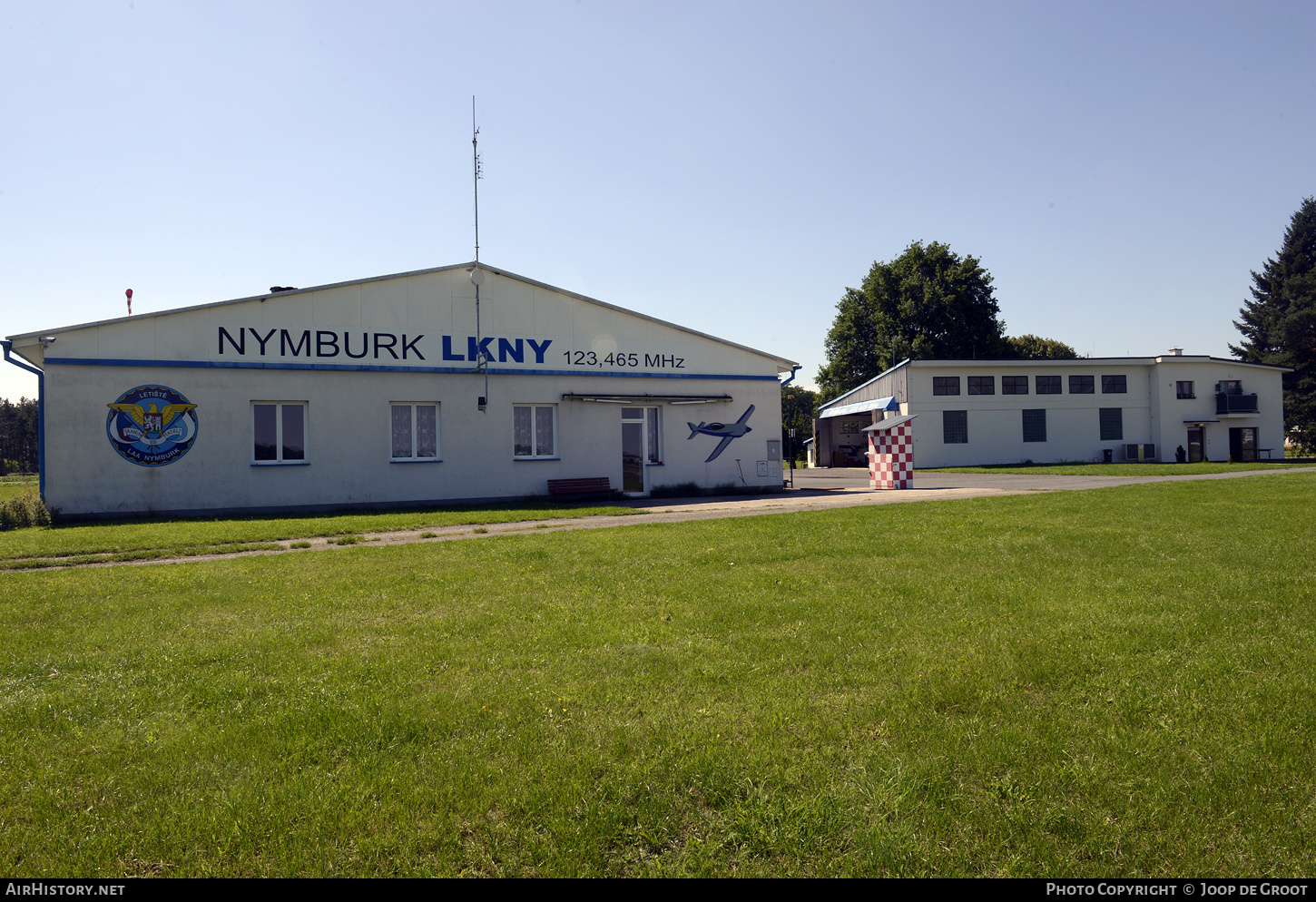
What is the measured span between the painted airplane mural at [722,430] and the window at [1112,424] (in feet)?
96.3

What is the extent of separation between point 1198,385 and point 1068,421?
28.5 feet

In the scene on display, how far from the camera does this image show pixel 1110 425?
4350 centimetres

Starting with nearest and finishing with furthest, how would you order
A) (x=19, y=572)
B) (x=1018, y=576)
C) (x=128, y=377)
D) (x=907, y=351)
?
(x=1018, y=576)
(x=19, y=572)
(x=128, y=377)
(x=907, y=351)

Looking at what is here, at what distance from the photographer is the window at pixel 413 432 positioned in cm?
2018

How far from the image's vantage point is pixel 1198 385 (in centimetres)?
4447

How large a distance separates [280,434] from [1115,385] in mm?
42663

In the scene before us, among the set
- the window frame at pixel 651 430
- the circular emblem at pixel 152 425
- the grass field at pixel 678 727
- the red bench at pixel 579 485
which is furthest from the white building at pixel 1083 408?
the grass field at pixel 678 727

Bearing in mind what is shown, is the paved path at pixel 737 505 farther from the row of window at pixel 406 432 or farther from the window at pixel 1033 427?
the window at pixel 1033 427

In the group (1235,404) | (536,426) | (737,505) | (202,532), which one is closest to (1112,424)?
(1235,404)

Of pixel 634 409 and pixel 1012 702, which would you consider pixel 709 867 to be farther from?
pixel 634 409

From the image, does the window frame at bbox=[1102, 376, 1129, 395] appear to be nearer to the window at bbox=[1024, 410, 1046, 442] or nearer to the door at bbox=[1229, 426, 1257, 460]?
the window at bbox=[1024, 410, 1046, 442]

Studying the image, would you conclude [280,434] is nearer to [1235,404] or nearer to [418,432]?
[418,432]

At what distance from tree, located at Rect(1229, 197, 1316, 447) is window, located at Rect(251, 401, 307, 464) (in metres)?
72.7
